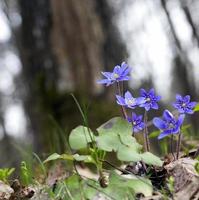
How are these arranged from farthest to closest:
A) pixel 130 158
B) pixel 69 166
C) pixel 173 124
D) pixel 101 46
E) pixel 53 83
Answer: pixel 101 46
pixel 53 83
pixel 69 166
pixel 173 124
pixel 130 158

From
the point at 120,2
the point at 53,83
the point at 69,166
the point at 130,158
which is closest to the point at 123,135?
the point at 130,158

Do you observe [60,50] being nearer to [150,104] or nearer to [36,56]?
[36,56]

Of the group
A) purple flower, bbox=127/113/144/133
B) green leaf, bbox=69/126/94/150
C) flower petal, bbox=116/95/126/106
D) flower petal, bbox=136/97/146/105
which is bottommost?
purple flower, bbox=127/113/144/133

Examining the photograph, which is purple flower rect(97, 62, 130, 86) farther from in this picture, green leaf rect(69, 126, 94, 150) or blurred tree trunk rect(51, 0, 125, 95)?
blurred tree trunk rect(51, 0, 125, 95)

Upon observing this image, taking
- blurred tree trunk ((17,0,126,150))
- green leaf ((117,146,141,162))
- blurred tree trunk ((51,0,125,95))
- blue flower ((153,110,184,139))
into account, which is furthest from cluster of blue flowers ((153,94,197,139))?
blurred tree trunk ((51,0,125,95))

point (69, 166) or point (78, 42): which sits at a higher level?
point (78, 42)

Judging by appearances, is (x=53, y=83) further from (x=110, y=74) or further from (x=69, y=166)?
(x=110, y=74)
